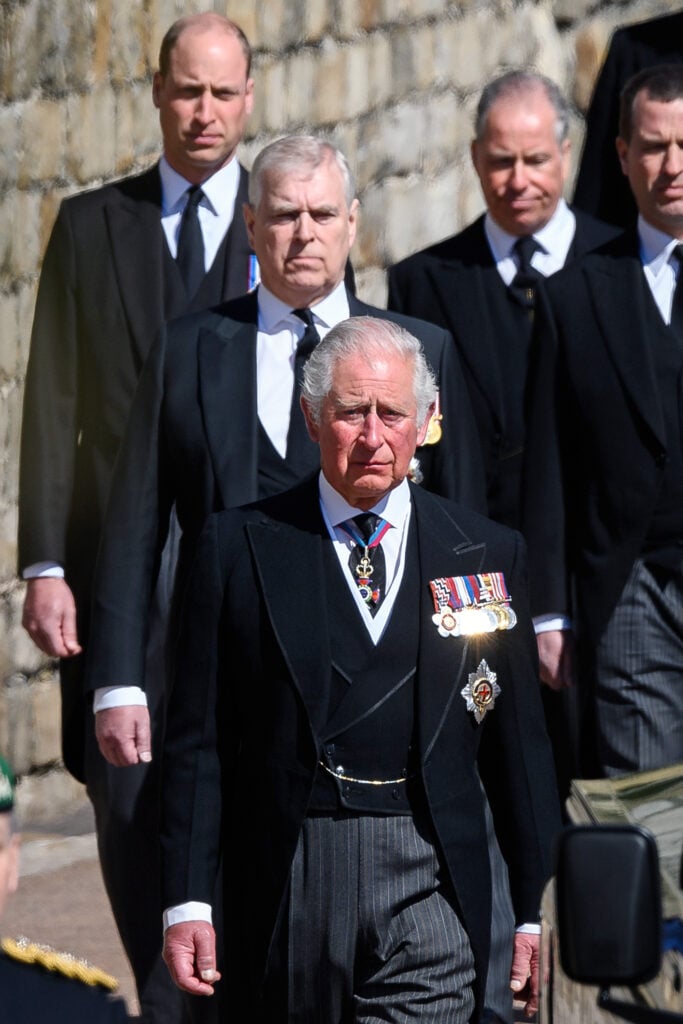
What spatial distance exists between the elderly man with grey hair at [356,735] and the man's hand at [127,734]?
0.80 meters

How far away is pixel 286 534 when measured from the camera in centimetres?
485

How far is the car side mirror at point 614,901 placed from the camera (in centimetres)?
326

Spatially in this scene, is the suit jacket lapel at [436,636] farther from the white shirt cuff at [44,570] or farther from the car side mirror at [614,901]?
the white shirt cuff at [44,570]

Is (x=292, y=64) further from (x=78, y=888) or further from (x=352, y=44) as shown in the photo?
(x=78, y=888)

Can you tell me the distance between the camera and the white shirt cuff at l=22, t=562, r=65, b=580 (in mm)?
6453

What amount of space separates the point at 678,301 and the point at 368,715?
7.11ft

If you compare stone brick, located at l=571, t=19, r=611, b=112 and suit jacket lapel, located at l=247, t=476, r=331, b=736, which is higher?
stone brick, located at l=571, t=19, r=611, b=112

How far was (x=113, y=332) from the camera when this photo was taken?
6594 mm

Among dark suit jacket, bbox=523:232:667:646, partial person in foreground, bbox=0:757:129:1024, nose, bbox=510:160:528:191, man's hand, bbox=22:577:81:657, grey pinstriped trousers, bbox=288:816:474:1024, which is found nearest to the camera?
partial person in foreground, bbox=0:757:129:1024

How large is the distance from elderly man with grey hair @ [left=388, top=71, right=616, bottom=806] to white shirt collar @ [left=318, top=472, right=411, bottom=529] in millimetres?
1808

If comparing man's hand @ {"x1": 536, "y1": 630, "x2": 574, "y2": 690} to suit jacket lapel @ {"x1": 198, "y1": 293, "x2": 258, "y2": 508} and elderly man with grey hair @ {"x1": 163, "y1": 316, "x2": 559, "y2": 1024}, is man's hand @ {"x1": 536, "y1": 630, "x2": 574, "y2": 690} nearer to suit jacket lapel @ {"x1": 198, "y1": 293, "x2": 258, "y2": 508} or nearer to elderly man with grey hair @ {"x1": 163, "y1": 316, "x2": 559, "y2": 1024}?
suit jacket lapel @ {"x1": 198, "y1": 293, "x2": 258, "y2": 508}

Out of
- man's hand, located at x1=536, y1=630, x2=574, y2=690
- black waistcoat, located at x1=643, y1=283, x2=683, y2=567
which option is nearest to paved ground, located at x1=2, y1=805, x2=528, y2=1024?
man's hand, located at x1=536, y1=630, x2=574, y2=690

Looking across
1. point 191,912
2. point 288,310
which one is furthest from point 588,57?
point 191,912

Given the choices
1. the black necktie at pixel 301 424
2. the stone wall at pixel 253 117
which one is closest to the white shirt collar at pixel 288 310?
the black necktie at pixel 301 424
